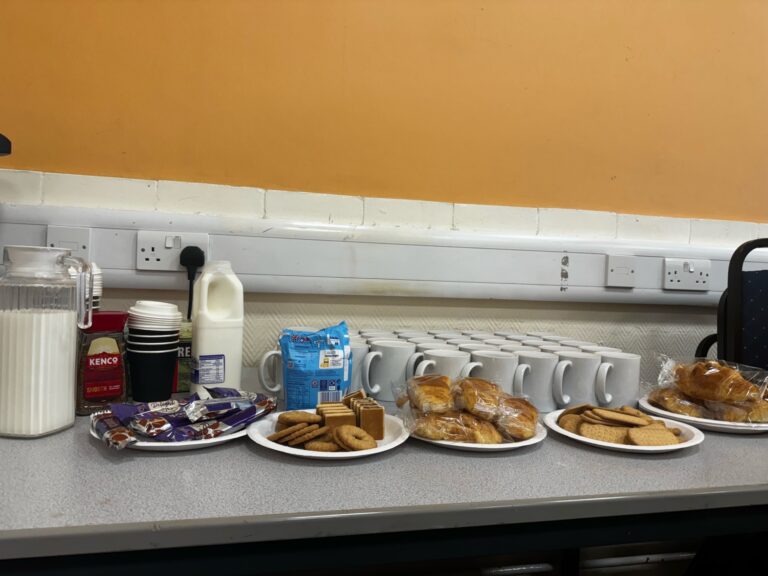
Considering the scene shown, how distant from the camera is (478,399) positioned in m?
0.78

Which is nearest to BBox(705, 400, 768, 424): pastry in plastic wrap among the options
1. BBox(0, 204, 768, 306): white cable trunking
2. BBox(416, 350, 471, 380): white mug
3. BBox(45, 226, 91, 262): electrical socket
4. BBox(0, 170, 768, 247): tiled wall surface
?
BBox(416, 350, 471, 380): white mug

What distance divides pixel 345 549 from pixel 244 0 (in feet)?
3.97

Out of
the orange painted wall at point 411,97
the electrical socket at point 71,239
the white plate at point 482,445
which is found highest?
the orange painted wall at point 411,97

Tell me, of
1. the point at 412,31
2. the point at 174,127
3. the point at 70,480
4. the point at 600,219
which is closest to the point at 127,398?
the point at 70,480

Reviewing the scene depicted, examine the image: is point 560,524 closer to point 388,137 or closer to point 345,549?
point 345,549

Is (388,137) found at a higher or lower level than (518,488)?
higher

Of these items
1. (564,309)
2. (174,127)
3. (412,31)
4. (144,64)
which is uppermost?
(412,31)

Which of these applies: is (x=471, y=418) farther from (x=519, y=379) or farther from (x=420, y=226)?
(x=420, y=226)

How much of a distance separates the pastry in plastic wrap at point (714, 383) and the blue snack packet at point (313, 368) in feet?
2.03

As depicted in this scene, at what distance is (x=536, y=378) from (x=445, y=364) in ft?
0.56

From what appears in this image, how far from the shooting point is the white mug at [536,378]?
930 mm

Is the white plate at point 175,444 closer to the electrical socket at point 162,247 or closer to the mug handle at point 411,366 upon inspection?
the mug handle at point 411,366

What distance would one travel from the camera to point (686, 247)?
147cm

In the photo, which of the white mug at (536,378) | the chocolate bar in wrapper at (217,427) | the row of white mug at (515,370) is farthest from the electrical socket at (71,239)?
the white mug at (536,378)
